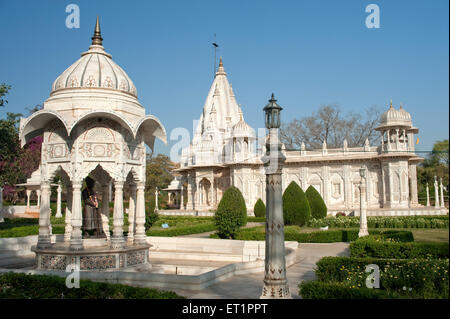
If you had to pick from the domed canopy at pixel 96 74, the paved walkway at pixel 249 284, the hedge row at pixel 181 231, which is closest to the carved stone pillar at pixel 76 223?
the domed canopy at pixel 96 74

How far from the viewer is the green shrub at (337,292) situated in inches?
255

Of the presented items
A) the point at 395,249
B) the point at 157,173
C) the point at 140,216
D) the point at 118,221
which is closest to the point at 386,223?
the point at 395,249

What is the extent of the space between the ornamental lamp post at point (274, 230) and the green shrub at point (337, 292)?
462 millimetres

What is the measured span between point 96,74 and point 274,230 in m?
7.24

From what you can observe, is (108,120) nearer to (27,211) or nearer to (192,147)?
(27,211)

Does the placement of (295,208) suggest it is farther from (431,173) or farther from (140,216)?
(431,173)

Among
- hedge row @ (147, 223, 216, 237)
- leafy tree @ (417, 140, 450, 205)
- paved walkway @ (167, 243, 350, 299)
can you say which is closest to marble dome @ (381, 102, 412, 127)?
leafy tree @ (417, 140, 450, 205)

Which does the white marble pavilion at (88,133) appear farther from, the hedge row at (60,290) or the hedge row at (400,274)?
the hedge row at (400,274)

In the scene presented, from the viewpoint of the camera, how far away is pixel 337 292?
265 inches

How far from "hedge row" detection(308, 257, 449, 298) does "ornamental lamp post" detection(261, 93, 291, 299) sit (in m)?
1.72

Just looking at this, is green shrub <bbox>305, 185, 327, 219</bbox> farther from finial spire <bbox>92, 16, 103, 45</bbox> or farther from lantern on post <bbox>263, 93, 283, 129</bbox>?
lantern on post <bbox>263, 93, 283, 129</bbox>

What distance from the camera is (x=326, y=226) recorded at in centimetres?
2419
